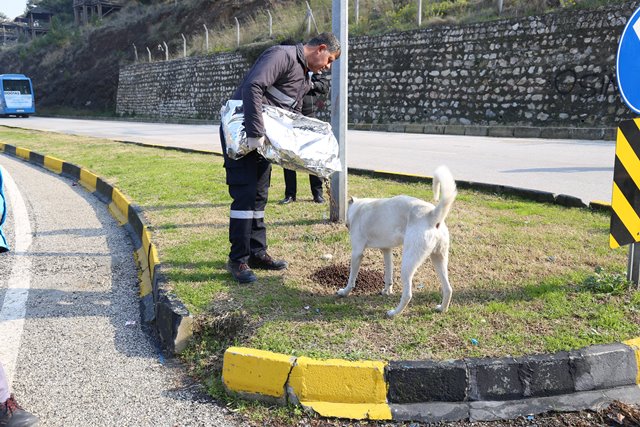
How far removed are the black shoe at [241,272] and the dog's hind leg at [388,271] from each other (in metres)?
1.02

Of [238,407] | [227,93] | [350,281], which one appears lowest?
[238,407]

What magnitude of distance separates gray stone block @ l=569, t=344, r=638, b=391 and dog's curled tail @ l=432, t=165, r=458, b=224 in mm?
1043

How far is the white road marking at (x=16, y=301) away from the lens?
3486 mm

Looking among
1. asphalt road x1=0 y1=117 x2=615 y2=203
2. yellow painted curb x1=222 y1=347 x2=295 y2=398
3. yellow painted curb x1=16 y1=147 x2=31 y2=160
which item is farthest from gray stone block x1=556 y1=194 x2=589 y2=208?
yellow painted curb x1=16 y1=147 x2=31 y2=160

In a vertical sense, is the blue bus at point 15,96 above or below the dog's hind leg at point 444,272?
above

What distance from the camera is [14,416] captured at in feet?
8.68

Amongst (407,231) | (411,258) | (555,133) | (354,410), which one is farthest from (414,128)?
(354,410)

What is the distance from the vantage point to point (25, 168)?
12.0 m

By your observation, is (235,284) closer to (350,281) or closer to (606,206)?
(350,281)

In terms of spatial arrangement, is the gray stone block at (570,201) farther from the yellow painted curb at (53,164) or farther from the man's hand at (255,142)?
the yellow painted curb at (53,164)

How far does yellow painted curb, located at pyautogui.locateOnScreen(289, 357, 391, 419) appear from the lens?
2.89 metres

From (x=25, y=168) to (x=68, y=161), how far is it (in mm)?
1363

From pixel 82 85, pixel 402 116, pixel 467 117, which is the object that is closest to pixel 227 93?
pixel 402 116

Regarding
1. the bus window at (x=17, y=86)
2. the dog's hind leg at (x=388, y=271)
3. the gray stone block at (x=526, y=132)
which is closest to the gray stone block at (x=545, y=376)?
the dog's hind leg at (x=388, y=271)
